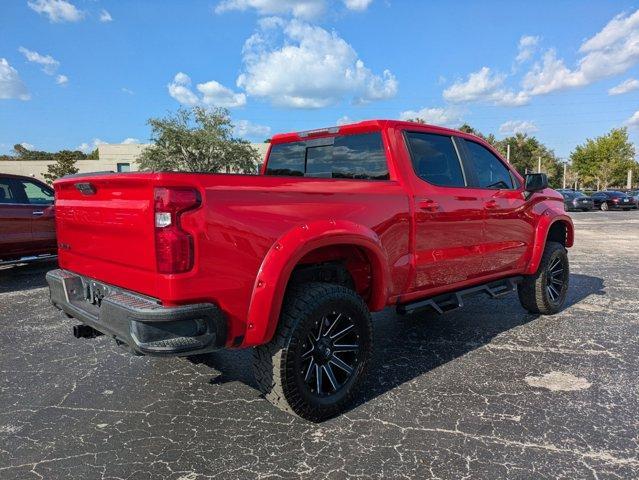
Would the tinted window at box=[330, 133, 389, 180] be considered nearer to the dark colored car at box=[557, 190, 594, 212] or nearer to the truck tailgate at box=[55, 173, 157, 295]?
the truck tailgate at box=[55, 173, 157, 295]

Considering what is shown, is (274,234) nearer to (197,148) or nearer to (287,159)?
(287,159)

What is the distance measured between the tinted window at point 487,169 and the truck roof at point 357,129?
0.84ft

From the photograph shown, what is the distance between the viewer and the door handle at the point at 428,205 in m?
3.78

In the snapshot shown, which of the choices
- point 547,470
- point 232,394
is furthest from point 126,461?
point 547,470

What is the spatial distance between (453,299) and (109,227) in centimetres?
282

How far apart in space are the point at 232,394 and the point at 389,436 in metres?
1.22

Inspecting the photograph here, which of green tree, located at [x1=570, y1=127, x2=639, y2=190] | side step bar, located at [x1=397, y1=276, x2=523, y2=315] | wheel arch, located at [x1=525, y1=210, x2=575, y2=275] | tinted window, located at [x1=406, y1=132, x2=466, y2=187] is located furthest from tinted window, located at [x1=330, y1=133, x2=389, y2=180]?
green tree, located at [x1=570, y1=127, x2=639, y2=190]

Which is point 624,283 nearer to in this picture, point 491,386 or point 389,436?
point 491,386

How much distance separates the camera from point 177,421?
3.13 meters

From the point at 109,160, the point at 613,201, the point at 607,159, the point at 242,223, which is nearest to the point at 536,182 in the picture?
the point at 242,223

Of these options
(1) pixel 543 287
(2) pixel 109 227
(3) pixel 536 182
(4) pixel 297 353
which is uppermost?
(3) pixel 536 182

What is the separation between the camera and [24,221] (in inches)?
295

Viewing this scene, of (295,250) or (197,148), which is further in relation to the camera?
(197,148)

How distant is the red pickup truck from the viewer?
99.7 inches
